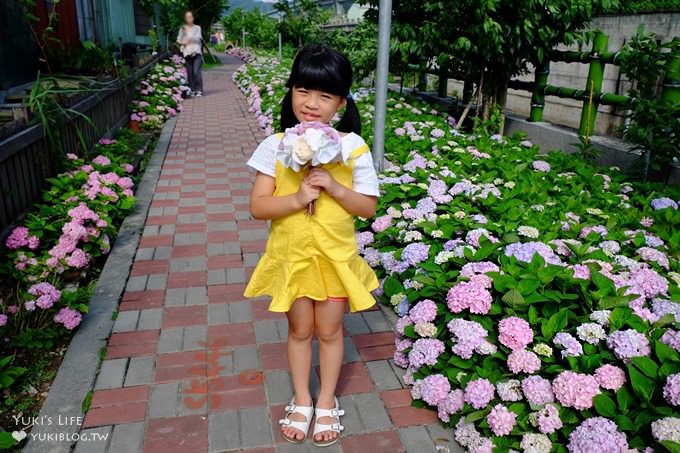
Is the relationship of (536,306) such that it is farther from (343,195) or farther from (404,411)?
(343,195)

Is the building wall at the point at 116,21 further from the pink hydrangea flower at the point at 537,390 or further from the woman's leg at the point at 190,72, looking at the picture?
the pink hydrangea flower at the point at 537,390

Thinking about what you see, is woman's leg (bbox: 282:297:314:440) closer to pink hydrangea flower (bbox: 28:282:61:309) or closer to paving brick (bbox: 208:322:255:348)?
paving brick (bbox: 208:322:255:348)

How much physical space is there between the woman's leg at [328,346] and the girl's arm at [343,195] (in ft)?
1.26

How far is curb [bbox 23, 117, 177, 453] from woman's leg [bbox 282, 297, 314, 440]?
36.3 inches

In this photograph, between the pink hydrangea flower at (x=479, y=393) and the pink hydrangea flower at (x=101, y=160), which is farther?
the pink hydrangea flower at (x=101, y=160)

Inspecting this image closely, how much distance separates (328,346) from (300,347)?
12 cm

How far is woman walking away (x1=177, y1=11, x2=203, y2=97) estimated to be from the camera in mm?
12492

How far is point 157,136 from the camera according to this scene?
873 cm

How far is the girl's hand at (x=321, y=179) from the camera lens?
1.96m

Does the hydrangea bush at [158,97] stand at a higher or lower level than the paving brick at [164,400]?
higher

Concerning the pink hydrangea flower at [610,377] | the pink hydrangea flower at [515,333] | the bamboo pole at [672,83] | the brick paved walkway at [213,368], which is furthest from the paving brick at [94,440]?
the bamboo pole at [672,83]

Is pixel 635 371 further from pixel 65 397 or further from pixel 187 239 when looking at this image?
pixel 187 239

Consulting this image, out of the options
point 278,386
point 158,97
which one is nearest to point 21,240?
point 278,386

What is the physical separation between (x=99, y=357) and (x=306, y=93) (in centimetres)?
181
